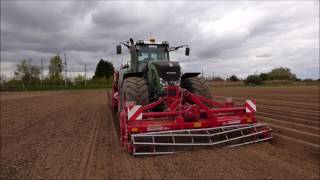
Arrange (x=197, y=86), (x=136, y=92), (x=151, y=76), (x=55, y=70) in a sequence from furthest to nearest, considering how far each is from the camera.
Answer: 1. (x=55, y=70)
2. (x=197, y=86)
3. (x=151, y=76)
4. (x=136, y=92)

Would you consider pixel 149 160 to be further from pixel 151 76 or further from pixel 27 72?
pixel 27 72

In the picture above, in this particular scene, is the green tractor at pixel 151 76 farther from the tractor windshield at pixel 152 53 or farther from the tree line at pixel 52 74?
the tree line at pixel 52 74

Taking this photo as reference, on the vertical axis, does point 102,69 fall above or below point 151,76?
above

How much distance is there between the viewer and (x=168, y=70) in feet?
21.5

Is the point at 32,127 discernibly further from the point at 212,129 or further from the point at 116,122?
the point at 212,129

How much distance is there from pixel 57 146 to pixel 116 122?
3360 millimetres

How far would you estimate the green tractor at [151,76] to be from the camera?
21.2ft

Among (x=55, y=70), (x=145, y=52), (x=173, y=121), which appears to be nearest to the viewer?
(x=173, y=121)

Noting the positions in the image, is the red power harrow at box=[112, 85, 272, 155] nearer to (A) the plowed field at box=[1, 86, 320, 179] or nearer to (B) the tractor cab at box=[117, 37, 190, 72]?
(A) the plowed field at box=[1, 86, 320, 179]

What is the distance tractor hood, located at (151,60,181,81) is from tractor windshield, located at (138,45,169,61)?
59.2 inches

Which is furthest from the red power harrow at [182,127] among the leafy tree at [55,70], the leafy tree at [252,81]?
the leafy tree at [55,70]

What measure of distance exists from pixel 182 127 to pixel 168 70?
5.55ft

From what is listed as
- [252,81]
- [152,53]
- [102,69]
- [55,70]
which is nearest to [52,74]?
[55,70]

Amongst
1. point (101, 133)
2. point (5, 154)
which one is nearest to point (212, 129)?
point (101, 133)
